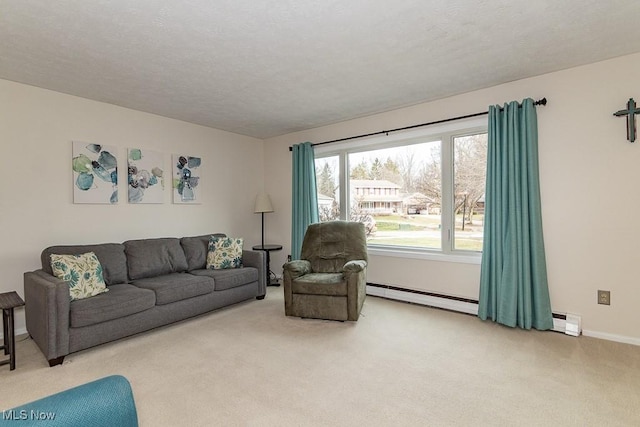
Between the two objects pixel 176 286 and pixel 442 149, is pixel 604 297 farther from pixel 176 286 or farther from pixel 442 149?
pixel 176 286

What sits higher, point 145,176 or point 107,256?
point 145,176

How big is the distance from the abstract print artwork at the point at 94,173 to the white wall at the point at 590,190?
430 cm

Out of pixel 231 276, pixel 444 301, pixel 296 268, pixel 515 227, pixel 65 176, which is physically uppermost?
pixel 65 176

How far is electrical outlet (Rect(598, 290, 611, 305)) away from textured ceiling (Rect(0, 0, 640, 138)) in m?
2.06

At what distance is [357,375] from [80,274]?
2.53m

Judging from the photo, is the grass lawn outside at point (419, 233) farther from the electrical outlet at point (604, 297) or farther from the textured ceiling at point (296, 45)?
the textured ceiling at point (296, 45)

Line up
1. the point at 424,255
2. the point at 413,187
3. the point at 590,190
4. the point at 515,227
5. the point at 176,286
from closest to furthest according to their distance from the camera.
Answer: the point at 590,190, the point at 515,227, the point at 176,286, the point at 424,255, the point at 413,187

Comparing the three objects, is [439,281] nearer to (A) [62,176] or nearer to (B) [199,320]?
(B) [199,320]

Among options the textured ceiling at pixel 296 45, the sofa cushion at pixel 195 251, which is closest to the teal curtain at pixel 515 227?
the textured ceiling at pixel 296 45

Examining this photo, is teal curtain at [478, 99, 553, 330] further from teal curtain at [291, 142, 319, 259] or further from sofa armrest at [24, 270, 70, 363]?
sofa armrest at [24, 270, 70, 363]

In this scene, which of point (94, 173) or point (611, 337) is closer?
point (611, 337)

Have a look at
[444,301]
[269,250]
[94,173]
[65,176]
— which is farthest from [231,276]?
[444,301]

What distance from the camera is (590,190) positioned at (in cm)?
296

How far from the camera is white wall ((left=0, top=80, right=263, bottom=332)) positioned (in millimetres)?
3154
